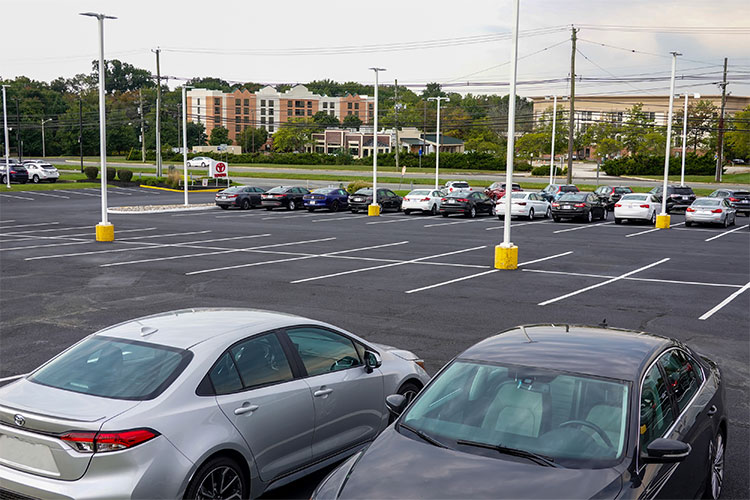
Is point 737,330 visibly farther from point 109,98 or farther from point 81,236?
point 109,98

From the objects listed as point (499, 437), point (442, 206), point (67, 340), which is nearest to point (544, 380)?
point (499, 437)

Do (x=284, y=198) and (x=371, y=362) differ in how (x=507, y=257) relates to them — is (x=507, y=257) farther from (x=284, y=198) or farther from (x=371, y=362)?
(x=284, y=198)

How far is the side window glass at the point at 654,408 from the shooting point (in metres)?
4.68

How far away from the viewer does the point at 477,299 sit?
606 inches

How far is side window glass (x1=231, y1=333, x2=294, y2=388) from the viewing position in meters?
5.68

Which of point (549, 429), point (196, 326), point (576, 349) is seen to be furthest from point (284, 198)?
point (549, 429)

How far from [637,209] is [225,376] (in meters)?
33.0

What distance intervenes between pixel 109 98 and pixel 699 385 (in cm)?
17388

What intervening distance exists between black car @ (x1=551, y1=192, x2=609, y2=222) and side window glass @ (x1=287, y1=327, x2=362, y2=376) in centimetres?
3163

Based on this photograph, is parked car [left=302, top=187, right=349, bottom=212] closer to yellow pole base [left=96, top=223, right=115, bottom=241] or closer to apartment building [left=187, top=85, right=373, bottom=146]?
yellow pole base [left=96, top=223, right=115, bottom=241]

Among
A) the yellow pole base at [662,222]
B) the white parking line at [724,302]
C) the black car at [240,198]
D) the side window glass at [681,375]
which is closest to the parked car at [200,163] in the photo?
the black car at [240,198]

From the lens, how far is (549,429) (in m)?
4.53

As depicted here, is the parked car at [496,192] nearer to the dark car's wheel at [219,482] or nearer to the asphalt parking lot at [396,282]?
the asphalt parking lot at [396,282]

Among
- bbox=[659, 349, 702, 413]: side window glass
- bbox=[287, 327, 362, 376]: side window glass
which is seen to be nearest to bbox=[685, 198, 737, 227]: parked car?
bbox=[659, 349, 702, 413]: side window glass
